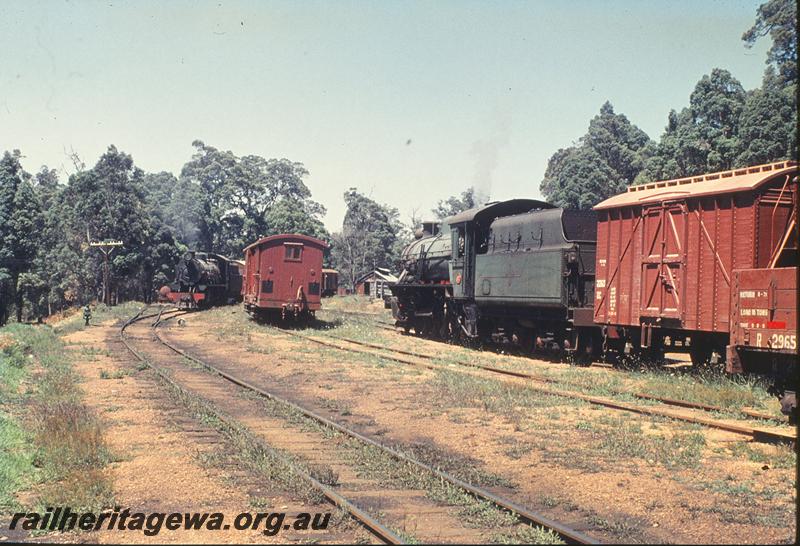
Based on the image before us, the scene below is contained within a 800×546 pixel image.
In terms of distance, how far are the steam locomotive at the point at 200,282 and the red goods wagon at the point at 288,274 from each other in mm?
13927

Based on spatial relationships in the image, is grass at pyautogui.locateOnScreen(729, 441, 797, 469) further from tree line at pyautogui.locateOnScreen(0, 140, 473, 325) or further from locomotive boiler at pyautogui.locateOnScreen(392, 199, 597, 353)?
tree line at pyautogui.locateOnScreen(0, 140, 473, 325)

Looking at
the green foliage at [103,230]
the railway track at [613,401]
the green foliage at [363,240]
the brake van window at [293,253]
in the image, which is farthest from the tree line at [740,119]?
the green foliage at [363,240]

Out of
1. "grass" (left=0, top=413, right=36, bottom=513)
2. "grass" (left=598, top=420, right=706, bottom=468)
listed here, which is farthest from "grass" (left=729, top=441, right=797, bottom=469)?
"grass" (left=0, top=413, right=36, bottom=513)

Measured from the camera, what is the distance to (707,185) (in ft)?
42.9

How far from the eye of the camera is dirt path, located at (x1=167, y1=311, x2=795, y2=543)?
5.96 metres

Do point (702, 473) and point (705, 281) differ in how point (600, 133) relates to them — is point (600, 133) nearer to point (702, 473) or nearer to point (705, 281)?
point (705, 281)

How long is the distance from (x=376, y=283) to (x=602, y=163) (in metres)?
24.9

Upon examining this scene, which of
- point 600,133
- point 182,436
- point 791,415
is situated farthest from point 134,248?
point 791,415

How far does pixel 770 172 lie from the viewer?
1202 cm

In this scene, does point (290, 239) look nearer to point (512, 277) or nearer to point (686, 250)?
point (512, 277)

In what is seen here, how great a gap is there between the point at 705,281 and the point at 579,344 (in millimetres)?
4956

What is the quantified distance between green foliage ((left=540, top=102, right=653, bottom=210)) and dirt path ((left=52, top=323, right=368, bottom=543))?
164ft

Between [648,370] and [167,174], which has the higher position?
[167,174]

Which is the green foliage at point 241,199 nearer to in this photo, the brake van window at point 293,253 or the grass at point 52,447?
the brake van window at point 293,253
